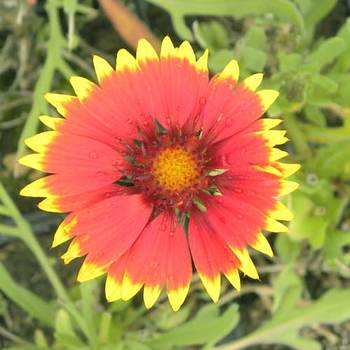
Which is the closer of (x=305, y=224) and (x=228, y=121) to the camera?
(x=228, y=121)

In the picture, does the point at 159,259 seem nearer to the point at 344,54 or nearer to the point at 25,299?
the point at 25,299

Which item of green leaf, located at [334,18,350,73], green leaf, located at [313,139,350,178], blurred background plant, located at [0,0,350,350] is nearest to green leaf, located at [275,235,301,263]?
blurred background plant, located at [0,0,350,350]

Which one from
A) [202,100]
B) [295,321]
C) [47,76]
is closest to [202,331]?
[295,321]

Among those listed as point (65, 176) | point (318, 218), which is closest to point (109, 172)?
point (65, 176)

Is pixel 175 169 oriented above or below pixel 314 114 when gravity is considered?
above

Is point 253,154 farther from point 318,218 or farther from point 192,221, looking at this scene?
point 318,218
